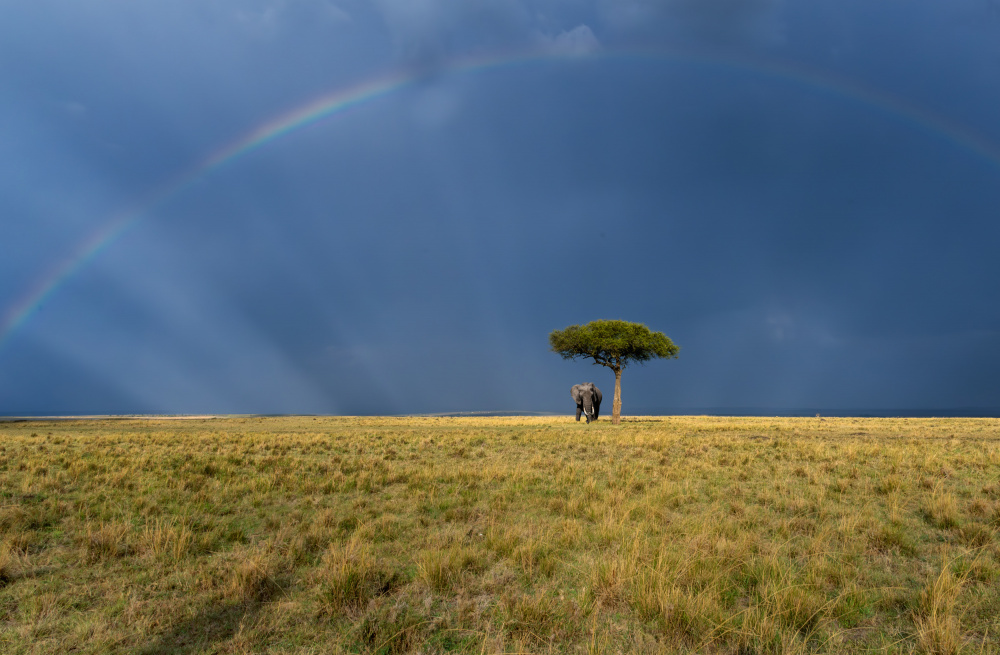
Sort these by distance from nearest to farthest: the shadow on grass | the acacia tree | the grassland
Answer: the shadow on grass < the grassland < the acacia tree

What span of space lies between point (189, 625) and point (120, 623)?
0.67 metres

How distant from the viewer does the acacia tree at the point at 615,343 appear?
4159 cm

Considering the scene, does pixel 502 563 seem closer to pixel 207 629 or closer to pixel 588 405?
pixel 207 629

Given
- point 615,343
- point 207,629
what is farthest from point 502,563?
point 615,343

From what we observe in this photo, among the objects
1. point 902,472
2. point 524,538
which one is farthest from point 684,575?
point 902,472

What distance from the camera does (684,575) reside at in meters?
5.14

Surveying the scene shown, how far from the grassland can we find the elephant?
109 ft

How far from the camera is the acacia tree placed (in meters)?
41.6

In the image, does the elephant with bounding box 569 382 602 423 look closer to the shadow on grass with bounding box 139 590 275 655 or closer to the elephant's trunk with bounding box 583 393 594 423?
the elephant's trunk with bounding box 583 393 594 423

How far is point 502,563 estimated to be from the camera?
19.2 ft

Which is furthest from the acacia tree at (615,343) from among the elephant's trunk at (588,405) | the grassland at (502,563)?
the grassland at (502,563)

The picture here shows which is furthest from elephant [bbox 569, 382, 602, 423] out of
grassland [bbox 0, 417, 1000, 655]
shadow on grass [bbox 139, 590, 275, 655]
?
shadow on grass [bbox 139, 590, 275, 655]

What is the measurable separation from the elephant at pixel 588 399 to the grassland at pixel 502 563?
33.2m

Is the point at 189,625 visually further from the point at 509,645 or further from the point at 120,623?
the point at 509,645
